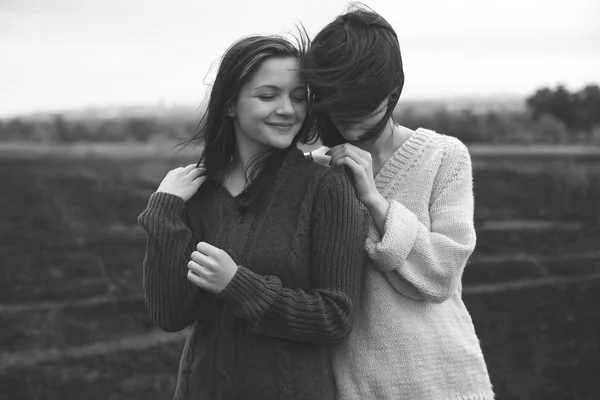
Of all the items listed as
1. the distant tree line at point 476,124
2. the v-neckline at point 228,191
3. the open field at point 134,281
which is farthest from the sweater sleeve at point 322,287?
the distant tree line at point 476,124

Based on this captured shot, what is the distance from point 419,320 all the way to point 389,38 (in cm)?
66

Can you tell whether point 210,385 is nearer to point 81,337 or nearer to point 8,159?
point 81,337

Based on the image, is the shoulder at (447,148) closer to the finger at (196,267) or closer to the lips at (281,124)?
the lips at (281,124)

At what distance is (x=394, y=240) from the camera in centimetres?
162

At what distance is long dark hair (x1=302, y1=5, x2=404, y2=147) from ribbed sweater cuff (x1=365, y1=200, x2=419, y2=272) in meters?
0.24

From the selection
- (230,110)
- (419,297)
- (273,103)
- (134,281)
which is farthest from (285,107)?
(134,281)

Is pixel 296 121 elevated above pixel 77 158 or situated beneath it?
elevated above

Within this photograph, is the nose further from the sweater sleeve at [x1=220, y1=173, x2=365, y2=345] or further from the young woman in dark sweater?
the sweater sleeve at [x1=220, y1=173, x2=365, y2=345]

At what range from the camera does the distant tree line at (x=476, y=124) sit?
4.74 m

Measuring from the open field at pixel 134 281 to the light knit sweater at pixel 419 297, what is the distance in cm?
269

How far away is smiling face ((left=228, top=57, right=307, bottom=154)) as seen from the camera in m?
1.60

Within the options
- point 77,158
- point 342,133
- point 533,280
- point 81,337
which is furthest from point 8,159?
point 533,280

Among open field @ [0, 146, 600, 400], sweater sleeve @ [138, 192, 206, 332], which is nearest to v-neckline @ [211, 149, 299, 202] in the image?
sweater sleeve @ [138, 192, 206, 332]

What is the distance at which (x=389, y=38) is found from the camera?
5.46 ft
